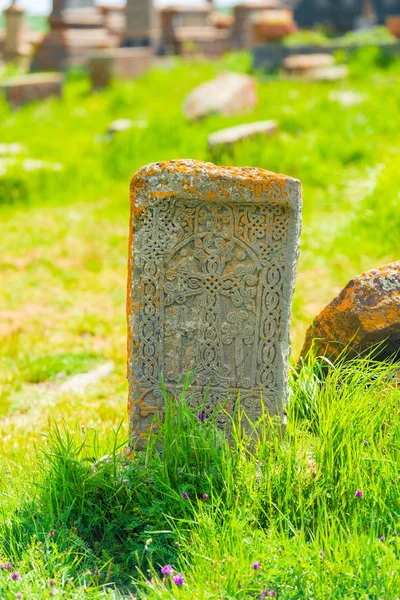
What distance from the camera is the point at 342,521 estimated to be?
9.04ft

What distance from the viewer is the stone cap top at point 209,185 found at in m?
3.06

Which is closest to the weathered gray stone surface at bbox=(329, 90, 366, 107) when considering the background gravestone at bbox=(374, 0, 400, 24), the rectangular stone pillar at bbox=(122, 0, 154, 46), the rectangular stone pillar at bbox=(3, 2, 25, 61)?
the rectangular stone pillar at bbox=(122, 0, 154, 46)

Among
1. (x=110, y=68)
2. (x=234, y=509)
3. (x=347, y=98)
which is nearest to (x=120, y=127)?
(x=347, y=98)

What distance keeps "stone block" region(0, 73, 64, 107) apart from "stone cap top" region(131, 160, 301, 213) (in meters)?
11.7

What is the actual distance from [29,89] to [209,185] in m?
12.0

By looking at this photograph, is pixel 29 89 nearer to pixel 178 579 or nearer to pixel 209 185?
pixel 209 185

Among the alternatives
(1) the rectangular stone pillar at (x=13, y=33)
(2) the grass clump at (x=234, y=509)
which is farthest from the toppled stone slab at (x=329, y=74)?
(1) the rectangular stone pillar at (x=13, y=33)

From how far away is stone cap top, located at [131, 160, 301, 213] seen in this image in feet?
10.0

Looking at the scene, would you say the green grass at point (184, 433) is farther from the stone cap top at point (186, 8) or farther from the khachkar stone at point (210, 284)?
the stone cap top at point (186, 8)

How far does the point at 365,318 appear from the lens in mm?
3381

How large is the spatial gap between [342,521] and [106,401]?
2048mm

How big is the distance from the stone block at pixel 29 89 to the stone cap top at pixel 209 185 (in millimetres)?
11738

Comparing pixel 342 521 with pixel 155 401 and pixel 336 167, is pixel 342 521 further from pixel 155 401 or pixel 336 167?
pixel 336 167

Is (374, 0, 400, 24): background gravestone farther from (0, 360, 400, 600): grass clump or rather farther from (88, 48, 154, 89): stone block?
(0, 360, 400, 600): grass clump
